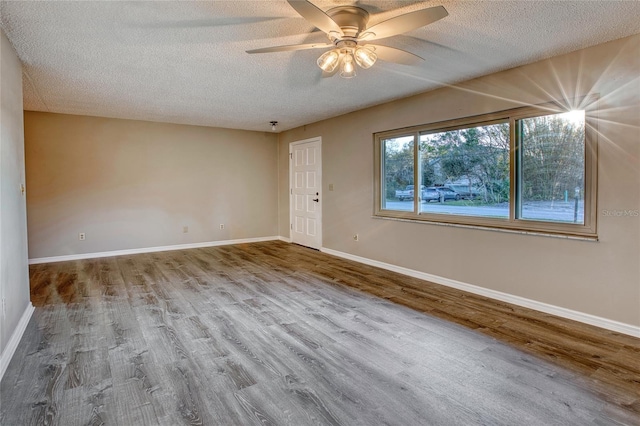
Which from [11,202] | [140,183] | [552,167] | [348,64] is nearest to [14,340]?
[11,202]

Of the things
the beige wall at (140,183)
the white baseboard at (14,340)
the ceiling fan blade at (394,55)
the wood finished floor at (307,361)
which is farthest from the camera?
the beige wall at (140,183)

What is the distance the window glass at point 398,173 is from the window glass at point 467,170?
0.20 m

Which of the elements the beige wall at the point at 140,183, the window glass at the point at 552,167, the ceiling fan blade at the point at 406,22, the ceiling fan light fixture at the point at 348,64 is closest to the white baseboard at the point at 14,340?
the beige wall at the point at 140,183

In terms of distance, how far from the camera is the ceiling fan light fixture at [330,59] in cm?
250

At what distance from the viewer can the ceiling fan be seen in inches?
77.5

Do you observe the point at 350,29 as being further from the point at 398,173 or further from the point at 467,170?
the point at 398,173

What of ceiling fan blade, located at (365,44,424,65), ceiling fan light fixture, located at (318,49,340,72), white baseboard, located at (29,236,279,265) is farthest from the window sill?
white baseboard, located at (29,236,279,265)

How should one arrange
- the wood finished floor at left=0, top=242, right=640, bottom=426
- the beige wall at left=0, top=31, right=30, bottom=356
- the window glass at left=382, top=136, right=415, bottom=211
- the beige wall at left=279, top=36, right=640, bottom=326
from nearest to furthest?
the wood finished floor at left=0, top=242, right=640, bottom=426 → the beige wall at left=0, top=31, right=30, bottom=356 → the beige wall at left=279, top=36, right=640, bottom=326 → the window glass at left=382, top=136, right=415, bottom=211

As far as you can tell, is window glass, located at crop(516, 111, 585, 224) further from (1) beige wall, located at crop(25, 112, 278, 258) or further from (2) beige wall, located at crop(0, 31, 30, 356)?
Result: (1) beige wall, located at crop(25, 112, 278, 258)

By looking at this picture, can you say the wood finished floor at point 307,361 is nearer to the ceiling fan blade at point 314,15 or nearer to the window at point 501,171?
the window at point 501,171

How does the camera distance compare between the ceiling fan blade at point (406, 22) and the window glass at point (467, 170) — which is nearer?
the ceiling fan blade at point (406, 22)

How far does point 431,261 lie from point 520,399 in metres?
2.42

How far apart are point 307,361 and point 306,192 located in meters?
4.56

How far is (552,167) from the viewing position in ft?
10.8
